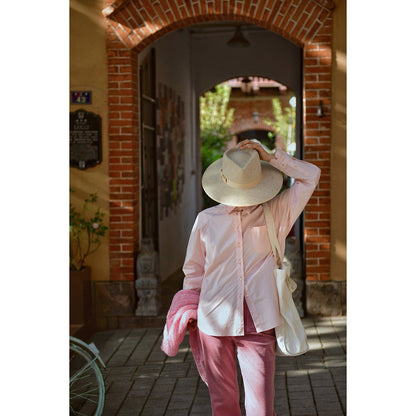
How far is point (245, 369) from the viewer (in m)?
3.32

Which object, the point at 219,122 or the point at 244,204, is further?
the point at 219,122

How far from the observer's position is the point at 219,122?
19234mm

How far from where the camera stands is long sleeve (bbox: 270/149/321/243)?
3314mm

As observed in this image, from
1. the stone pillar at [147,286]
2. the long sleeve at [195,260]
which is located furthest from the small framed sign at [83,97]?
the long sleeve at [195,260]

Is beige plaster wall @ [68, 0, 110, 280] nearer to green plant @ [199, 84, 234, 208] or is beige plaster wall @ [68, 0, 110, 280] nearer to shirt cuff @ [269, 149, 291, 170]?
shirt cuff @ [269, 149, 291, 170]

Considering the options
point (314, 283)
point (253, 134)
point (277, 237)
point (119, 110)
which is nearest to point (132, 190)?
point (119, 110)

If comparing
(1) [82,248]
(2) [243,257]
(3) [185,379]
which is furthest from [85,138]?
(2) [243,257]

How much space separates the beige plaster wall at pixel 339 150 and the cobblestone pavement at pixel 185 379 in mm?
757

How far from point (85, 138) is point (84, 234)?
1.00 m

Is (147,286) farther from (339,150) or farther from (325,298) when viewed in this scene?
(339,150)

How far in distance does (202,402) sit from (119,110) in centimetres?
333

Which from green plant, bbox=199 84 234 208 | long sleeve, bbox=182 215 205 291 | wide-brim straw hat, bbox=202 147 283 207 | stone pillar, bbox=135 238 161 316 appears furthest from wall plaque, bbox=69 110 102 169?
green plant, bbox=199 84 234 208

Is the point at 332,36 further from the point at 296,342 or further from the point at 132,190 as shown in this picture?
the point at 296,342

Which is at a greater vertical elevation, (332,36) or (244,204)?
(332,36)
